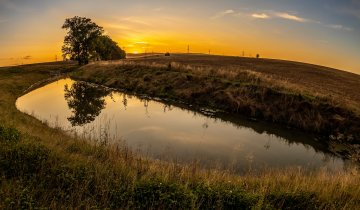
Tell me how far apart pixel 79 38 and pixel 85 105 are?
212 feet

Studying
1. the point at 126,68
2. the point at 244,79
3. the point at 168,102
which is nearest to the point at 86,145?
the point at 168,102

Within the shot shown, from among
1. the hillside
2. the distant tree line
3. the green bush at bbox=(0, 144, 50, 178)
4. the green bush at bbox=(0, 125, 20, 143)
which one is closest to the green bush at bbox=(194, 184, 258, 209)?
the green bush at bbox=(0, 144, 50, 178)

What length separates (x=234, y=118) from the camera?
26203mm

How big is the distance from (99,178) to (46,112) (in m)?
19.3

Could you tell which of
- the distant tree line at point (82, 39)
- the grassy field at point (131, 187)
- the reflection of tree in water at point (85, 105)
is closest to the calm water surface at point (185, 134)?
the reflection of tree in water at point (85, 105)

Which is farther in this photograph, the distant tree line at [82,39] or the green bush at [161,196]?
the distant tree line at [82,39]

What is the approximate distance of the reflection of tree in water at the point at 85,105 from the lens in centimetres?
2367

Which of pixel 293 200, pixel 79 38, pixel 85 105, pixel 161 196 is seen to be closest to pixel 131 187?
pixel 161 196

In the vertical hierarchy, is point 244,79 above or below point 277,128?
above

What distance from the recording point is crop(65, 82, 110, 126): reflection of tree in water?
77.7 ft

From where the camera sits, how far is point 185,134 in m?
20.2

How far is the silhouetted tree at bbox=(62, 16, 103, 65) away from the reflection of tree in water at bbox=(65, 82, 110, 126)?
A: 177 ft

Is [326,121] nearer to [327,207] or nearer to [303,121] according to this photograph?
[303,121]

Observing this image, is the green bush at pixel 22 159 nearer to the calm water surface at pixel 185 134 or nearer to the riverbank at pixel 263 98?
the calm water surface at pixel 185 134
